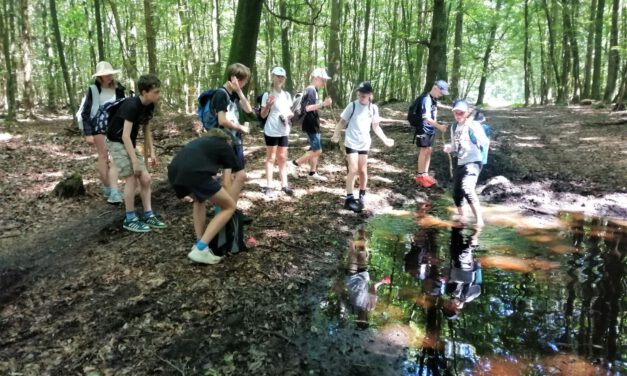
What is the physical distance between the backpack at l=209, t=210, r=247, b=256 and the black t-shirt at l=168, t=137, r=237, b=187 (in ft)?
2.36

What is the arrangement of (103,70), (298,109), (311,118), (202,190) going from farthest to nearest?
(311,118)
(298,109)
(103,70)
(202,190)

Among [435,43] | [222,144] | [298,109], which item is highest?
[435,43]

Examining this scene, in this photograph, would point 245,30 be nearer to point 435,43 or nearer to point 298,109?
point 298,109

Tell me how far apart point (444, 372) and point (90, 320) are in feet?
10.1

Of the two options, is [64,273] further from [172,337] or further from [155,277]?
[172,337]

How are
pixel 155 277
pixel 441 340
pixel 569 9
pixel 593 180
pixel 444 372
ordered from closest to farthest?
1. pixel 444 372
2. pixel 441 340
3. pixel 155 277
4. pixel 593 180
5. pixel 569 9

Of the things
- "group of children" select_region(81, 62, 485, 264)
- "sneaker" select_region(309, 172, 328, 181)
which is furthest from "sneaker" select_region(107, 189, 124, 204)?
"sneaker" select_region(309, 172, 328, 181)

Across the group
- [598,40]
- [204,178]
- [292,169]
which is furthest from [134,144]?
[598,40]

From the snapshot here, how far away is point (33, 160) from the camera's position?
974cm

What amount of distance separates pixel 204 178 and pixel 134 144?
1.80 metres

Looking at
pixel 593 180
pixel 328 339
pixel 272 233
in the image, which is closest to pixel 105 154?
pixel 272 233

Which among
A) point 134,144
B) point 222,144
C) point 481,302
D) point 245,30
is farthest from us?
point 245,30

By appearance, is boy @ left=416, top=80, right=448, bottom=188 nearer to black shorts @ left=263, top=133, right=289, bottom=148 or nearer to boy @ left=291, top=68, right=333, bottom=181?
boy @ left=291, top=68, right=333, bottom=181

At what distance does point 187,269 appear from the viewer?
4.80m
